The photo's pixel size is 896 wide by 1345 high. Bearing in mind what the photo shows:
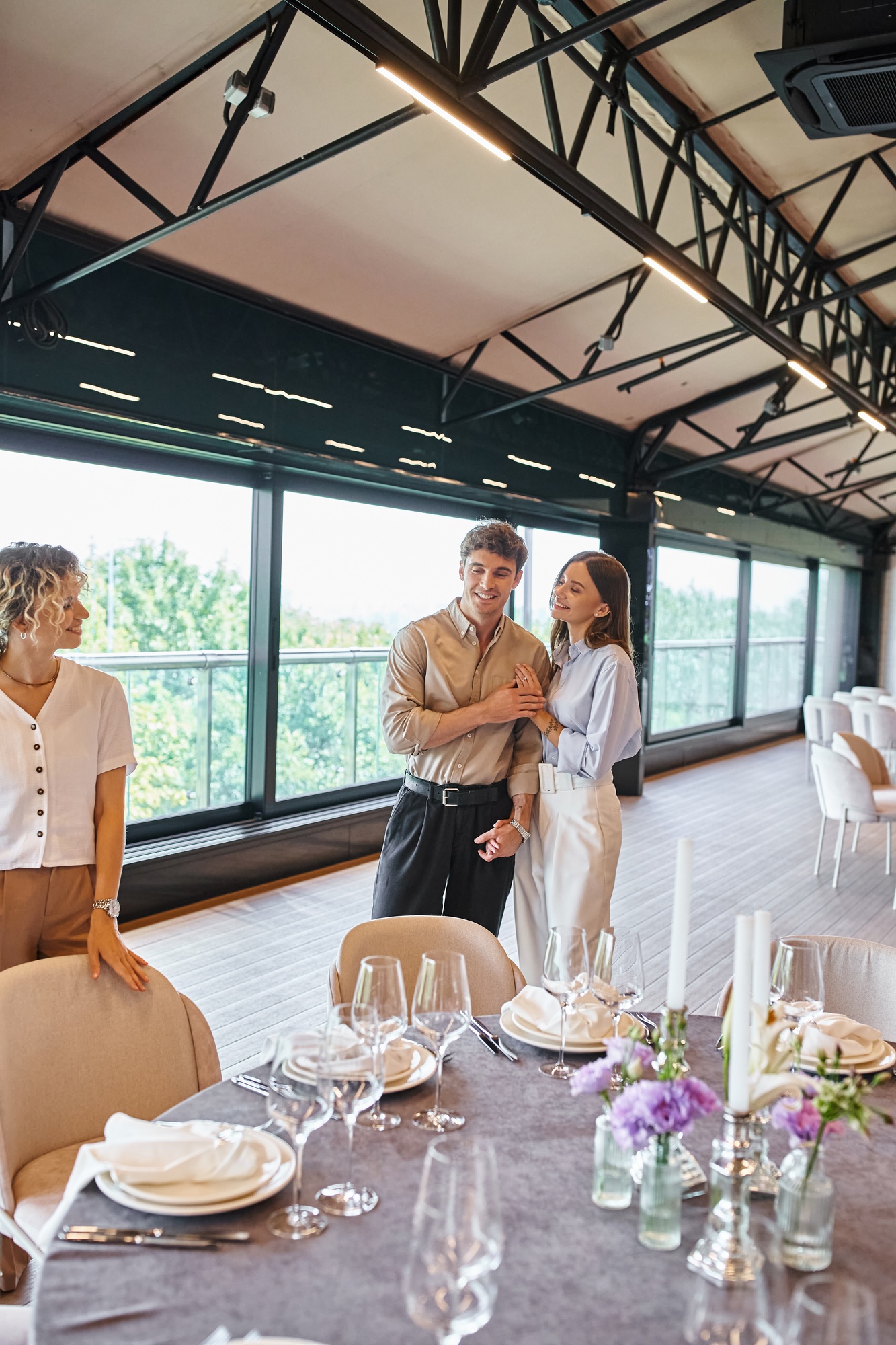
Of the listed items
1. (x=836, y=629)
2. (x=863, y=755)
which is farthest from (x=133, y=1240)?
(x=836, y=629)

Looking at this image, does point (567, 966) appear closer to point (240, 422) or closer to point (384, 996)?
point (384, 996)

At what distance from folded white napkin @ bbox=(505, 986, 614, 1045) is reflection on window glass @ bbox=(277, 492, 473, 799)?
14.7ft

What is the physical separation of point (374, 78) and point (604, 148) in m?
1.49

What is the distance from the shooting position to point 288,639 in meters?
6.48

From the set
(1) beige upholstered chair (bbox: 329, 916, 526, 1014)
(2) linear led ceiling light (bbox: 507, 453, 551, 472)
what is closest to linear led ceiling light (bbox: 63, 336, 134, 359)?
(1) beige upholstered chair (bbox: 329, 916, 526, 1014)

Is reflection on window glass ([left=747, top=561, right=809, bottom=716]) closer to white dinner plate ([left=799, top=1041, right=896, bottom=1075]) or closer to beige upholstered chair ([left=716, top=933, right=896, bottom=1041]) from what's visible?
beige upholstered chair ([left=716, top=933, right=896, bottom=1041])

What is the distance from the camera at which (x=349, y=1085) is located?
1.44 meters

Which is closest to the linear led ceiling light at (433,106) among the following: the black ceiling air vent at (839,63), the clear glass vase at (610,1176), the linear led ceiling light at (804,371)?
the black ceiling air vent at (839,63)

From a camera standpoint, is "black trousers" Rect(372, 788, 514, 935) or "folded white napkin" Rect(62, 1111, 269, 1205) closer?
"folded white napkin" Rect(62, 1111, 269, 1205)

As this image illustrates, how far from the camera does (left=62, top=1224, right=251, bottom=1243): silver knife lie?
131 cm

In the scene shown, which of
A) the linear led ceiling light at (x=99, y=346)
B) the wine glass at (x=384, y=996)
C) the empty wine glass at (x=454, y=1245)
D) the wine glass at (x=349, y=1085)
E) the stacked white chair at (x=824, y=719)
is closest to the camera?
the empty wine glass at (x=454, y=1245)

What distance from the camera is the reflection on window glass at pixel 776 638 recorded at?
13.9 m

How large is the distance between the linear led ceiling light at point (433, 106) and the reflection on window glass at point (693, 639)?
7592 mm

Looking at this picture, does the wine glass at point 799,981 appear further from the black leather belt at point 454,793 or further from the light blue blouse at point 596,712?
the black leather belt at point 454,793
